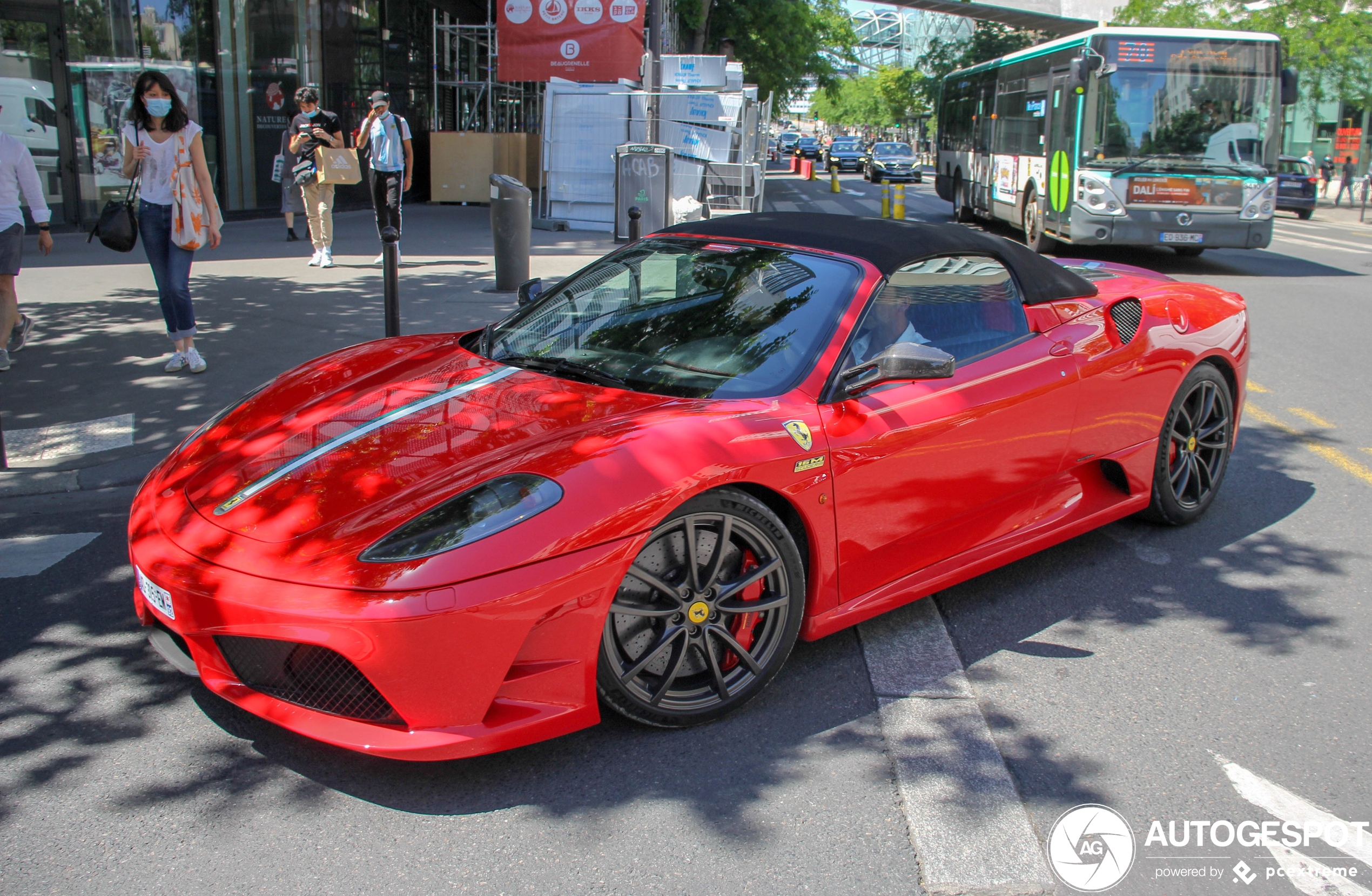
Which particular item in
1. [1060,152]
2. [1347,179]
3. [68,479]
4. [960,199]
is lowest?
[68,479]

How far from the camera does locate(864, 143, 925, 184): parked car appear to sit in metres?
40.8

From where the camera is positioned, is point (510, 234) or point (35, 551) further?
point (510, 234)

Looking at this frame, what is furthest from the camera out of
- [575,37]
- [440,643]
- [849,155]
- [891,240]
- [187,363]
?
[849,155]

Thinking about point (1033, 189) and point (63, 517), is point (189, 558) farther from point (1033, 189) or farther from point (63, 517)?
point (1033, 189)

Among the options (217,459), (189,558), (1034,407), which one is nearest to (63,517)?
(217,459)

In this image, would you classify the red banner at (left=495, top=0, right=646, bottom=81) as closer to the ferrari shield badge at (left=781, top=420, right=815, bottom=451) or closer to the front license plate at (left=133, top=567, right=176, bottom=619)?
the ferrari shield badge at (left=781, top=420, right=815, bottom=451)

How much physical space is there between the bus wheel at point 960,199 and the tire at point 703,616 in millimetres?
19599

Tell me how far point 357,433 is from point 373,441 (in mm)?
111

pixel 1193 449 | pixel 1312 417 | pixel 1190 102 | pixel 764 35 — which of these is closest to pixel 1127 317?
pixel 1193 449

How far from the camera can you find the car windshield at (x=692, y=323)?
137 inches

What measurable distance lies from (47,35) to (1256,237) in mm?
15581

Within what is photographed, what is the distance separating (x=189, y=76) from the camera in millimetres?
15867

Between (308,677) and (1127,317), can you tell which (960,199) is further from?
(308,677)

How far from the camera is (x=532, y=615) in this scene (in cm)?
269
